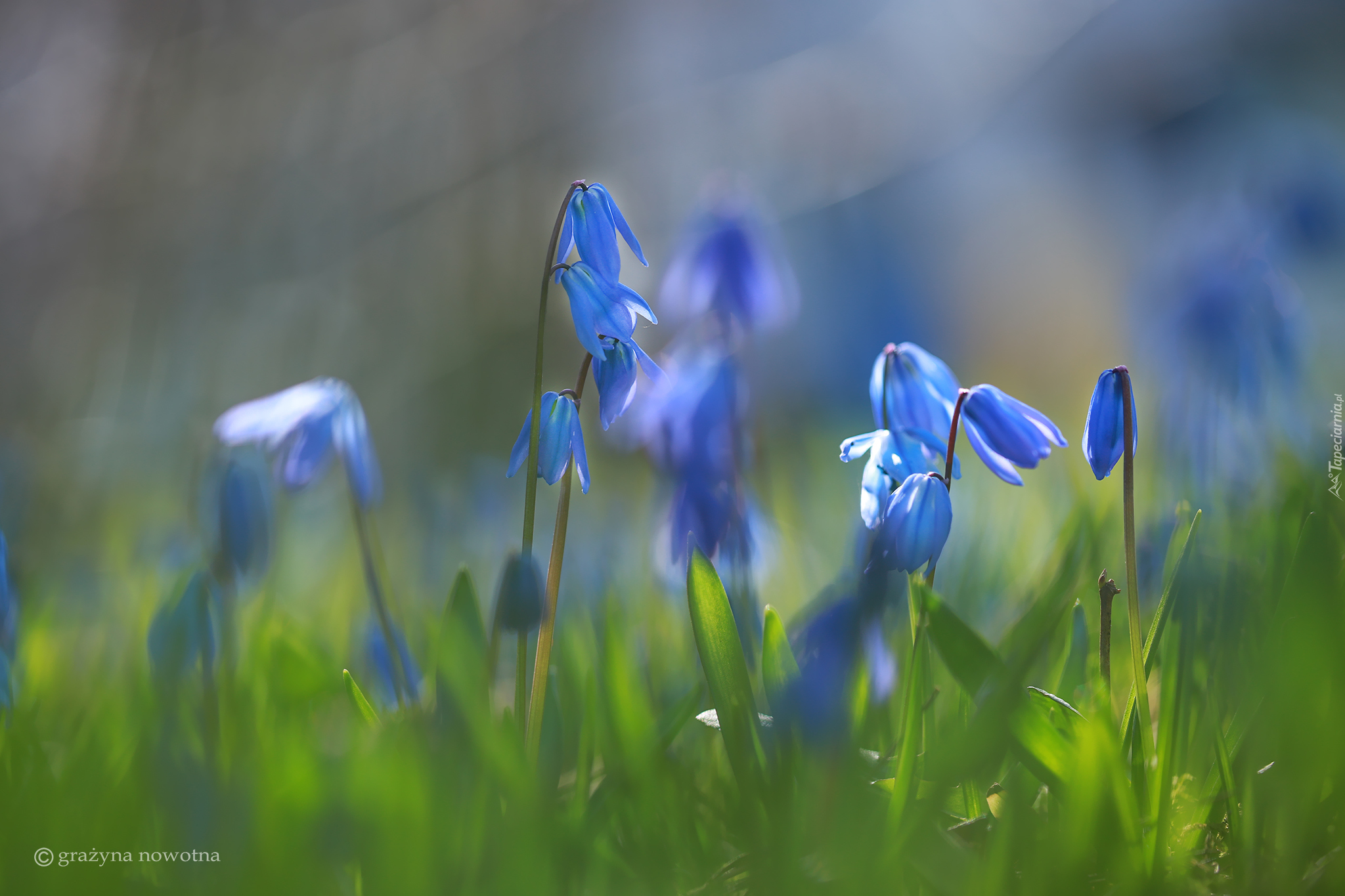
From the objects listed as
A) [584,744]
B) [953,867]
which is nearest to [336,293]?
[584,744]

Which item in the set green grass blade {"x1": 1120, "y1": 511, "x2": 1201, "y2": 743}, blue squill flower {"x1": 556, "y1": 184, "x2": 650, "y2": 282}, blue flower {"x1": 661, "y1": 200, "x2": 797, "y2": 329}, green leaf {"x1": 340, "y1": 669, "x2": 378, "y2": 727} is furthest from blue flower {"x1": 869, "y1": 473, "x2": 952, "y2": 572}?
blue flower {"x1": 661, "y1": 200, "x2": 797, "y2": 329}

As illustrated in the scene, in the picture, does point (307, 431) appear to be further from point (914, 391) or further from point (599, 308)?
point (914, 391)

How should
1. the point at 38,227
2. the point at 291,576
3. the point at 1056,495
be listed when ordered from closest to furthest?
the point at 1056,495 < the point at 291,576 < the point at 38,227

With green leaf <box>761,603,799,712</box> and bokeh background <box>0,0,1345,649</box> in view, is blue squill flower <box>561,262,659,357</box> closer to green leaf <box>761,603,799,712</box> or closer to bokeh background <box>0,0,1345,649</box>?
green leaf <box>761,603,799,712</box>

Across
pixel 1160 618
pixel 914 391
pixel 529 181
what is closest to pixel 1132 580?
pixel 1160 618

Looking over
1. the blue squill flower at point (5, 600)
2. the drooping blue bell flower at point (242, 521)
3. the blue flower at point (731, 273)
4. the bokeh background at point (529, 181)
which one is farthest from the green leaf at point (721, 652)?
the bokeh background at point (529, 181)

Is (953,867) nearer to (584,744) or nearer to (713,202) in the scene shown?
(584,744)

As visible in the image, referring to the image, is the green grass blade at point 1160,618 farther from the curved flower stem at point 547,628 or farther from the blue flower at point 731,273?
the blue flower at point 731,273
